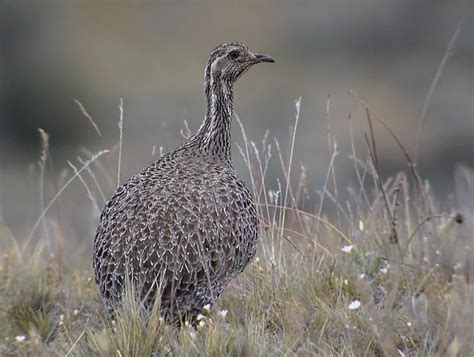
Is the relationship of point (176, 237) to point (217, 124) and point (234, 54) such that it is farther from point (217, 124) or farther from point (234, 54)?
point (234, 54)

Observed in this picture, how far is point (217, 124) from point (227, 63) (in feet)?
1.41

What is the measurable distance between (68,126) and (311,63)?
18.7 feet

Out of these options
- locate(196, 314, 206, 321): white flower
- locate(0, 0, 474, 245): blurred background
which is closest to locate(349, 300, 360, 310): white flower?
locate(196, 314, 206, 321): white flower

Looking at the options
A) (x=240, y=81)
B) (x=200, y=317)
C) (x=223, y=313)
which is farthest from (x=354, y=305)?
(x=240, y=81)

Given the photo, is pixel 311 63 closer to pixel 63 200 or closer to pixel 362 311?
pixel 63 200

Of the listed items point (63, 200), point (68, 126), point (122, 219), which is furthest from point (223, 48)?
point (68, 126)

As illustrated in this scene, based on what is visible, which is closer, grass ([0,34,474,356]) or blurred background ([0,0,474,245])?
grass ([0,34,474,356])

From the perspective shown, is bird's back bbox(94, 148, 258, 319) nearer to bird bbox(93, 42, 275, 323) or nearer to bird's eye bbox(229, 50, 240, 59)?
bird bbox(93, 42, 275, 323)

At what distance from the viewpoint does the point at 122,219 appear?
21.1 ft

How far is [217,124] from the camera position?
733cm

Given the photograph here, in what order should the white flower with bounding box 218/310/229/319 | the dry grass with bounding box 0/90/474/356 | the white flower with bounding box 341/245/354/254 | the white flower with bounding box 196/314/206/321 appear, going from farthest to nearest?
the white flower with bounding box 341/245/354/254, the white flower with bounding box 196/314/206/321, the white flower with bounding box 218/310/229/319, the dry grass with bounding box 0/90/474/356

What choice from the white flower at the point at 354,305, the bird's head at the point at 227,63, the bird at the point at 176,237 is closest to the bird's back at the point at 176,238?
the bird at the point at 176,237

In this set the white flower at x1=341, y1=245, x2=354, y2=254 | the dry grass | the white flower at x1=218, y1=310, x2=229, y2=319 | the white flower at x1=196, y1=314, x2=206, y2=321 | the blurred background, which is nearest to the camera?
the dry grass

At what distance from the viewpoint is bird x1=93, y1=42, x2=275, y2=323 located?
6.16m
